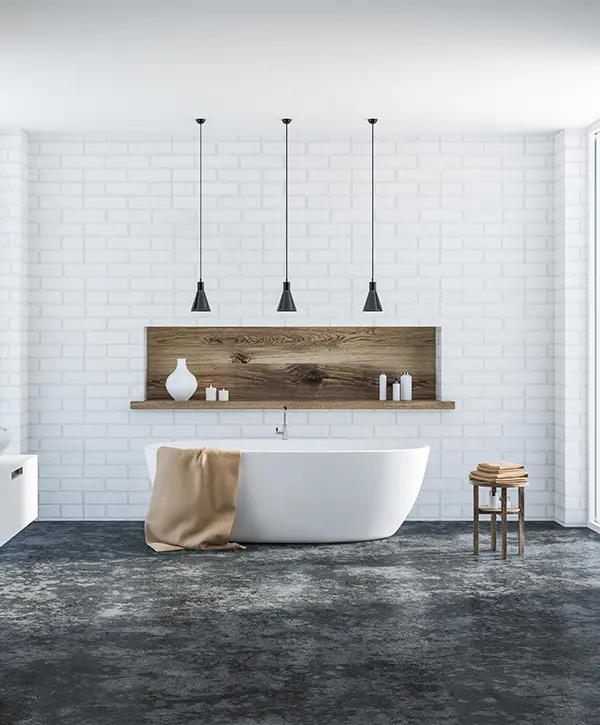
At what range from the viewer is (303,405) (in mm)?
8039

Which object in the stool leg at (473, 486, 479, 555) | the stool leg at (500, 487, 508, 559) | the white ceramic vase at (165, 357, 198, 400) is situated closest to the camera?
the stool leg at (500, 487, 508, 559)

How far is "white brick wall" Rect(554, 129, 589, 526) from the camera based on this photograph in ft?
25.7

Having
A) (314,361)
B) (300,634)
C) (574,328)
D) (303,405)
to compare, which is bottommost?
(300,634)

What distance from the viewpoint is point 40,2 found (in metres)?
4.84

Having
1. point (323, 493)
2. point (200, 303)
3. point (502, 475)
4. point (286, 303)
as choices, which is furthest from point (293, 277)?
point (502, 475)

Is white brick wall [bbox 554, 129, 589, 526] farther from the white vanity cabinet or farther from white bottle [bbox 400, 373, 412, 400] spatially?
the white vanity cabinet

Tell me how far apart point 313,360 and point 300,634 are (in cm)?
387

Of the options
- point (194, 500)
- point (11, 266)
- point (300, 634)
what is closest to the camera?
point (300, 634)

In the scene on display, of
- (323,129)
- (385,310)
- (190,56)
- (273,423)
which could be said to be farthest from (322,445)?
(190,56)

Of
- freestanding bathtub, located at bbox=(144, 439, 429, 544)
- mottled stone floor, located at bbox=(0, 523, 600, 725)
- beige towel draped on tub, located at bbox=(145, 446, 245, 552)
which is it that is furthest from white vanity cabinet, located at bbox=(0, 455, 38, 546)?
freestanding bathtub, located at bbox=(144, 439, 429, 544)

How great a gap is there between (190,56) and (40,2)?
112cm

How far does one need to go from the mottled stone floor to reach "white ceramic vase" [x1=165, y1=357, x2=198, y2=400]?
143 centimetres

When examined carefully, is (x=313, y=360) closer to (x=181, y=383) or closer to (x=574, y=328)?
(x=181, y=383)

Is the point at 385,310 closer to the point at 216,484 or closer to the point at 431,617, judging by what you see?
the point at 216,484
